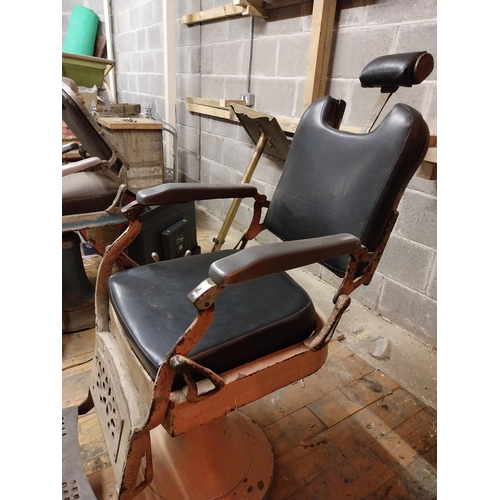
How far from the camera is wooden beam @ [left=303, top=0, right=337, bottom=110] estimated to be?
1673mm

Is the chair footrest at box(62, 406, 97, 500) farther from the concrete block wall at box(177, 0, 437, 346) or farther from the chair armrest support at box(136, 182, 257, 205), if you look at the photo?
the concrete block wall at box(177, 0, 437, 346)

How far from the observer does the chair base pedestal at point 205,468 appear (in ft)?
3.21

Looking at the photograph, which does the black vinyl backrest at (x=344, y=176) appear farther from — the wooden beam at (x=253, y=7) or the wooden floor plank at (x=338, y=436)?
the wooden beam at (x=253, y=7)

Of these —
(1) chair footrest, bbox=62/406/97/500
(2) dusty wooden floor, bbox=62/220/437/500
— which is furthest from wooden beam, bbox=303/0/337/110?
(1) chair footrest, bbox=62/406/97/500

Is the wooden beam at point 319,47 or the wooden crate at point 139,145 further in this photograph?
the wooden crate at point 139,145

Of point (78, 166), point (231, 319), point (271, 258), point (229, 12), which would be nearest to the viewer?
point (271, 258)

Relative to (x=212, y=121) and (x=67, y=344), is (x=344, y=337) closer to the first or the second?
(x=67, y=344)

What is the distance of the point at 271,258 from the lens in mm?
633

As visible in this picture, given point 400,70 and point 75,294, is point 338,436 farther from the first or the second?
point 75,294

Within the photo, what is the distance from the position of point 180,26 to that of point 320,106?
251 centimetres

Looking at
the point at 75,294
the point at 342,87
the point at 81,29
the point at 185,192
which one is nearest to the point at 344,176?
the point at 185,192

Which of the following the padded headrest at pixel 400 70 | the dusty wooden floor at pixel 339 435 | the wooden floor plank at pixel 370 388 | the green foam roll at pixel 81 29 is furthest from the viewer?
the green foam roll at pixel 81 29

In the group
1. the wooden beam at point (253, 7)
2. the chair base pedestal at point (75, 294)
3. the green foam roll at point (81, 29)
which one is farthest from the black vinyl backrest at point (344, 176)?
the green foam roll at point (81, 29)

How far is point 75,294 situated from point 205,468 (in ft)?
3.68
